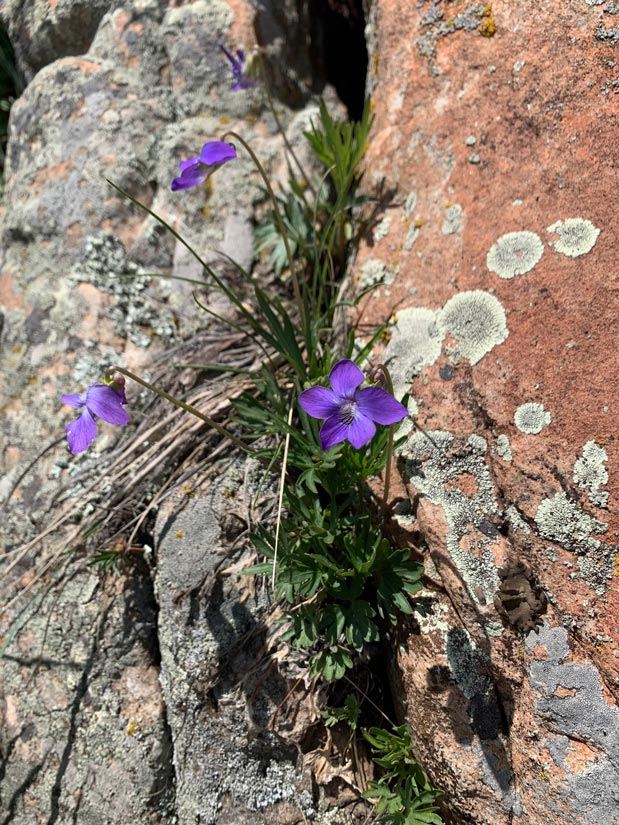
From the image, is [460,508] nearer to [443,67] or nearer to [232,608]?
[232,608]

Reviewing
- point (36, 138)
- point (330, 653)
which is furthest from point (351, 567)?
point (36, 138)

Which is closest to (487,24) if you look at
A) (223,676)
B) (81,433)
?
(81,433)

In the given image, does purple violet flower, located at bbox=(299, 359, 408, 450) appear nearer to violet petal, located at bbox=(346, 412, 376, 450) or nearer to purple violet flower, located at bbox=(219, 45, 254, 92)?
violet petal, located at bbox=(346, 412, 376, 450)

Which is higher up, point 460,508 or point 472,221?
point 472,221

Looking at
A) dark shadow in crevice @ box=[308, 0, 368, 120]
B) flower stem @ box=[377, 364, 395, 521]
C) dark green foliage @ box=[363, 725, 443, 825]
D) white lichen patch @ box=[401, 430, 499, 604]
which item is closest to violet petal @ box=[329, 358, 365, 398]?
flower stem @ box=[377, 364, 395, 521]

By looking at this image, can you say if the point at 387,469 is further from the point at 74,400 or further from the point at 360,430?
the point at 74,400

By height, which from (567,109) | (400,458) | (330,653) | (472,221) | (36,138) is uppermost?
(36,138)

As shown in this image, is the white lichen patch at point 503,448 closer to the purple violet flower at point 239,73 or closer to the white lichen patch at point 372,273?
the white lichen patch at point 372,273
